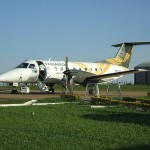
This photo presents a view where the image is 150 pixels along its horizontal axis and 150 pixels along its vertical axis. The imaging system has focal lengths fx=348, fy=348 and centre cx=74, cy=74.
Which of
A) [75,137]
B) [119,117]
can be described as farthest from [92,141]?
[119,117]

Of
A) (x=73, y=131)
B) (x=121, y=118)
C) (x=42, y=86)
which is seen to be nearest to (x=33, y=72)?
(x=42, y=86)

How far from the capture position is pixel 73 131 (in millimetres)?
9508

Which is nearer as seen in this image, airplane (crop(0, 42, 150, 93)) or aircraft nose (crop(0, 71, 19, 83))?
aircraft nose (crop(0, 71, 19, 83))

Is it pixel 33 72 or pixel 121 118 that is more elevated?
pixel 33 72

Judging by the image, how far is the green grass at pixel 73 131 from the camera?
773cm

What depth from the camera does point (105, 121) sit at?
11539mm

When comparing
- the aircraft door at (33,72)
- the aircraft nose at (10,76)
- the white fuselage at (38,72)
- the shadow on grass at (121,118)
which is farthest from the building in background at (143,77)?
the shadow on grass at (121,118)

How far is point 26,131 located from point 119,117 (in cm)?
429

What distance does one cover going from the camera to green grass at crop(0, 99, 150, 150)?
25.4ft

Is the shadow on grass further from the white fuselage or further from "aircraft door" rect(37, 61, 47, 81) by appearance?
"aircraft door" rect(37, 61, 47, 81)

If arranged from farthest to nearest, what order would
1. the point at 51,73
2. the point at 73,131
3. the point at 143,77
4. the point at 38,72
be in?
the point at 143,77 → the point at 51,73 → the point at 38,72 → the point at 73,131

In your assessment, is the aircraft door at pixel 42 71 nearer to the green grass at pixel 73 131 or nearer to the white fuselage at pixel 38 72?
the white fuselage at pixel 38 72

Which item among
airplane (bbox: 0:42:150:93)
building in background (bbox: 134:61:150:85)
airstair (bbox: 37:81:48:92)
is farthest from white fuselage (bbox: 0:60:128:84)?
building in background (bbox: 134:61:150:85)

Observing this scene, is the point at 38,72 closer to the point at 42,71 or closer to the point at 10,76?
the point at 42,71
